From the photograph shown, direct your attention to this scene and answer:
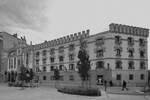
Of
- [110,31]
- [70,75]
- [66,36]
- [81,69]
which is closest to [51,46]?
[66,36]

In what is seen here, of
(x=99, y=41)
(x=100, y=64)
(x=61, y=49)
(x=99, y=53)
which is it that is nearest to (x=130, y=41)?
(x=99, y=41)

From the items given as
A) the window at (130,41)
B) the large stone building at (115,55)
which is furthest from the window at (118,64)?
the window at (130,41)

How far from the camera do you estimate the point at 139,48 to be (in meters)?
Result: 50.2

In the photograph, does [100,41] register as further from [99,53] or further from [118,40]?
[118,40]

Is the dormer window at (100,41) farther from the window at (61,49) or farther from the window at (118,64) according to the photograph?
the window at (61,49)

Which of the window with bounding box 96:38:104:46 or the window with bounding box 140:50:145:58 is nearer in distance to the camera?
the window with bounding box 96:38:104:46

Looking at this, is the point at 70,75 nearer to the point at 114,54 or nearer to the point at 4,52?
the point at 114,54

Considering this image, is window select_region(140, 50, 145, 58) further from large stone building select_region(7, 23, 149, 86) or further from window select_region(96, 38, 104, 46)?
window select_region(96, 38, 104, 46)

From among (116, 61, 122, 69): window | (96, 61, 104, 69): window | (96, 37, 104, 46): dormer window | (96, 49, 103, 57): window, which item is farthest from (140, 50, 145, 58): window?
(96, 37, 104, 46): dormer window

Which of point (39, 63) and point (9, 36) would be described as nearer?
point (39, 63)

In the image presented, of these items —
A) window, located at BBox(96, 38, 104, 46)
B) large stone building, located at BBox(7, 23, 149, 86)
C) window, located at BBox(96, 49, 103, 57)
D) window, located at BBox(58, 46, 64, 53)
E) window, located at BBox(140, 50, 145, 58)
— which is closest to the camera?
large stone building, located at BBox(7, 23, 149, 86)

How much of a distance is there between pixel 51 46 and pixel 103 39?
22545mm

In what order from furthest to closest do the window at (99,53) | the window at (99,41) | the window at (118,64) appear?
the window at (99,53), the window at (99,41), the window at (118,64)

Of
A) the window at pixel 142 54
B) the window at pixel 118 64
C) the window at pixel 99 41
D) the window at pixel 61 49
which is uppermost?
the window at pixel 99 41
